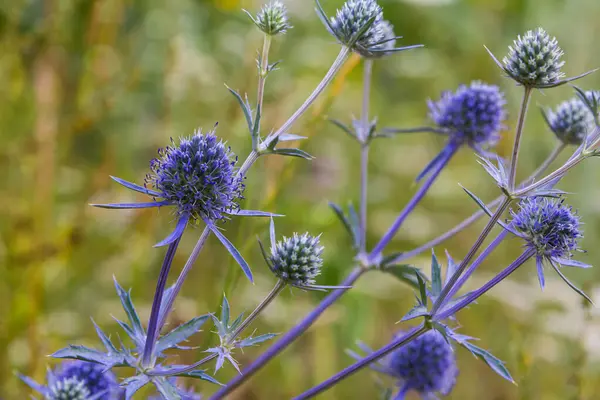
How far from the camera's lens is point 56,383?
1272mm

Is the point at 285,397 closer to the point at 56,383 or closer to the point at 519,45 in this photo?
the point at 56,383

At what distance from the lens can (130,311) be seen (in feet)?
4.09

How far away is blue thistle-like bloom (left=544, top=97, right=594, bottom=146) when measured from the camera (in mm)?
1636

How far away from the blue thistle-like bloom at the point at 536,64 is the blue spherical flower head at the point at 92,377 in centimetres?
113

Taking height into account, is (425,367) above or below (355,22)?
below

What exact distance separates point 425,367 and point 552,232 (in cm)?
61

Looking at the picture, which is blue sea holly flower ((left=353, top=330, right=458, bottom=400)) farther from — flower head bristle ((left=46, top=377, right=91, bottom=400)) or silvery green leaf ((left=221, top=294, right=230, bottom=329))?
flower head bristle ((left=46, top=377, right=91, bottom=400))

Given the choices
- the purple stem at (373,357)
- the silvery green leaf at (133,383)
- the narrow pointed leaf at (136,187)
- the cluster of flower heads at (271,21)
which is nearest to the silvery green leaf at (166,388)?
the silvery green leaf at (133,383)

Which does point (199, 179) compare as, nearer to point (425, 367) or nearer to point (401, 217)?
point (401, 217)

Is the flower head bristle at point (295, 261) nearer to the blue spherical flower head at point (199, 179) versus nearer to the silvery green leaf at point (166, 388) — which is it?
the blue spherical flower head at point (199, 179)

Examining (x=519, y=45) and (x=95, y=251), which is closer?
(x=519, y=45)

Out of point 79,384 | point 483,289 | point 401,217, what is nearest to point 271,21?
point 401,217

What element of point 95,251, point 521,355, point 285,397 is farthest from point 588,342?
point 95,251

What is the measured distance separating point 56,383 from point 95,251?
4.47 ft
